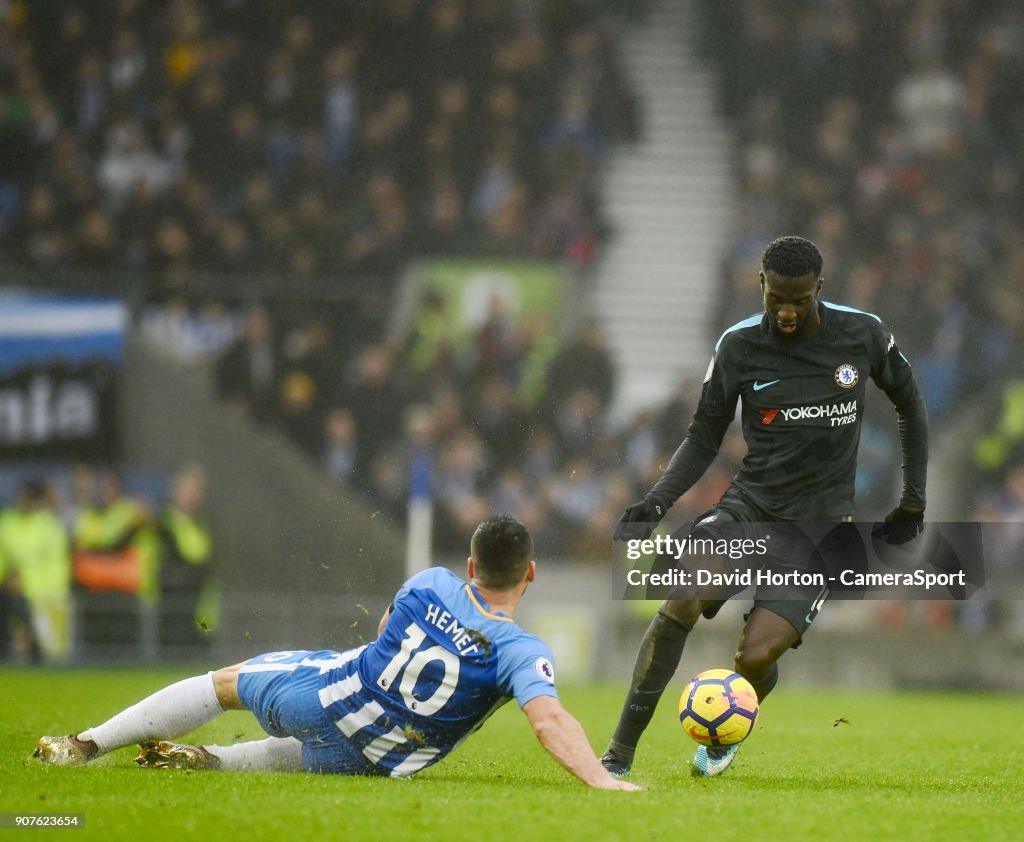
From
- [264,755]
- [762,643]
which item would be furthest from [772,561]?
[264,755]

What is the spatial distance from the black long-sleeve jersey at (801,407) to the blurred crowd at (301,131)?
11249 mm

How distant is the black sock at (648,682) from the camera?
6.46m

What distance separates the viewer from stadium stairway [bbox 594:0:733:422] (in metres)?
18.7

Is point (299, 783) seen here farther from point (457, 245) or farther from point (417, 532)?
point (457, 245)

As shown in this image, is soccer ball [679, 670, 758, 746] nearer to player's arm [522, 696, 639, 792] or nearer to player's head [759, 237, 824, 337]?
player's arm [522, 696, 639, 792]

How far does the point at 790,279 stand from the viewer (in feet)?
21.0

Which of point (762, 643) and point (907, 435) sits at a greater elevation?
point (907, 435)

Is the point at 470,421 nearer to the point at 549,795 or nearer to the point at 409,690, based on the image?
the point at 409,690

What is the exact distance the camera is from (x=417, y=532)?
14.2 meters

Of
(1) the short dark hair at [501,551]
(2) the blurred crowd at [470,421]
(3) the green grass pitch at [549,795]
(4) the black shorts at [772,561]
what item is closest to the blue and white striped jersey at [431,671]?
(1) the short dark hair at [501,551]

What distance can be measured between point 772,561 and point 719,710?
26.6 inches

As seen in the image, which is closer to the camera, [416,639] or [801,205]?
[416,639]

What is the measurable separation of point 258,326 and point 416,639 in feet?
32.7

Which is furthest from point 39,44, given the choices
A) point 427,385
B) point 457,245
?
point 427,385
